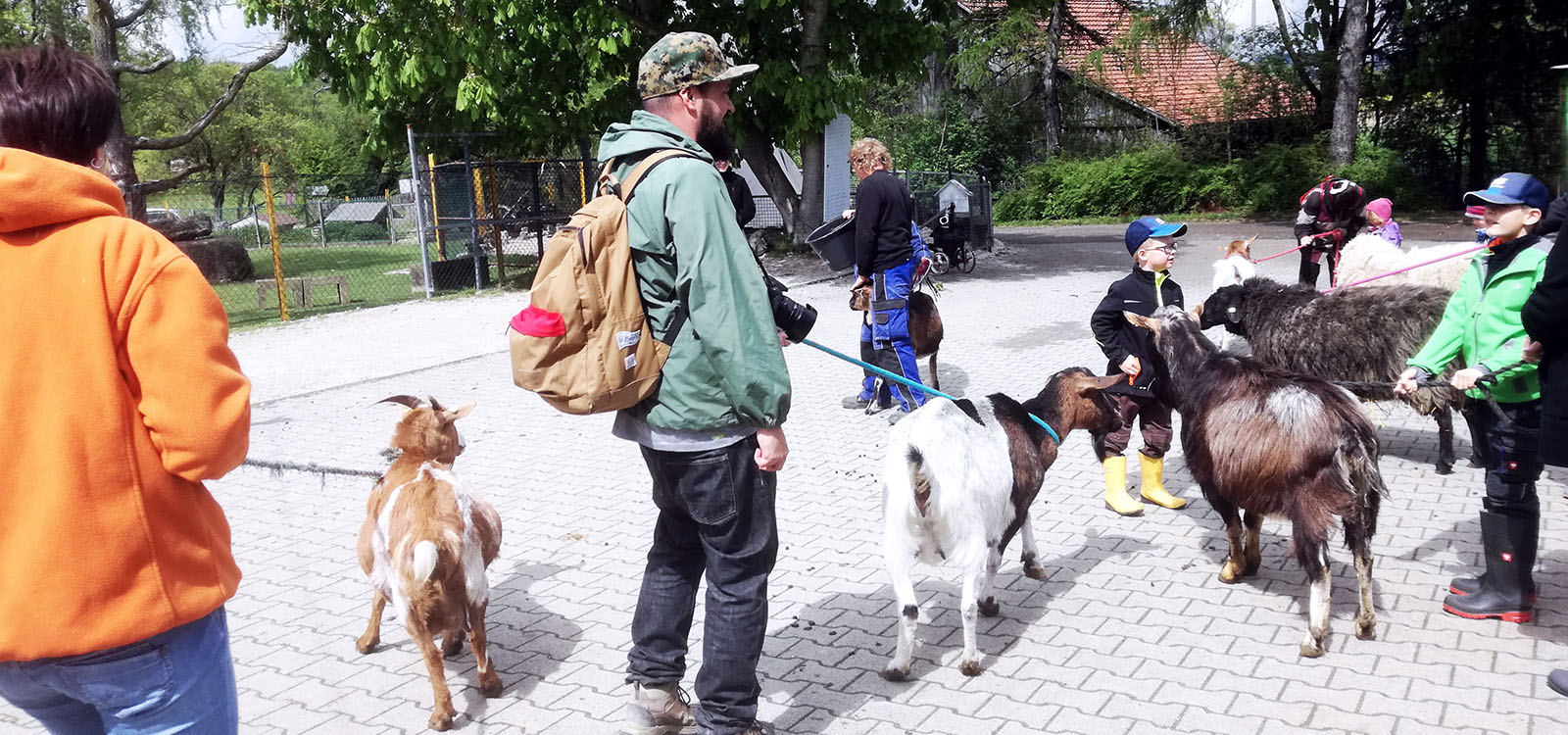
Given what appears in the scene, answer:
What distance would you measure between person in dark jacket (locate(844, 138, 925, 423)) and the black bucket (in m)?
0.14

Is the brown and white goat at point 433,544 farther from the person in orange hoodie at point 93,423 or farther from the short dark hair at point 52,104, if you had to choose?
the short dark hair at point 52,104

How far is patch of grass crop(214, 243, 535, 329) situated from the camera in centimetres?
1532

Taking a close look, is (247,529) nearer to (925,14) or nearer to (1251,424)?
(1251,424)

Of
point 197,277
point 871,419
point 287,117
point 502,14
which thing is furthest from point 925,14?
point 287,117

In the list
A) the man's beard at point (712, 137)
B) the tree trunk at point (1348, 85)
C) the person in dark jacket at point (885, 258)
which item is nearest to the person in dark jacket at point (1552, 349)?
the man's beard at point (712, 137)

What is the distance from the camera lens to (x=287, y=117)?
42.4 meters

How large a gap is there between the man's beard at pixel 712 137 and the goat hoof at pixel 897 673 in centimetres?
196

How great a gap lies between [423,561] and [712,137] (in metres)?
1.65

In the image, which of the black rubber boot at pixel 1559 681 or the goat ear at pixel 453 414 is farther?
the goat ear at pixel 453 414

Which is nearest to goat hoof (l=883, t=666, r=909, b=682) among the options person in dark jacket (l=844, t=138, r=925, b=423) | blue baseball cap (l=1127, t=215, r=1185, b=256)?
blue baseball cap (l=1127, t=215, r=1185, b=256)

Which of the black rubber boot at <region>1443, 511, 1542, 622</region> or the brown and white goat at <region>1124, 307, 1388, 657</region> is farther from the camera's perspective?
the black rubber boot at <region>1443, 511, 1542, 622</region>

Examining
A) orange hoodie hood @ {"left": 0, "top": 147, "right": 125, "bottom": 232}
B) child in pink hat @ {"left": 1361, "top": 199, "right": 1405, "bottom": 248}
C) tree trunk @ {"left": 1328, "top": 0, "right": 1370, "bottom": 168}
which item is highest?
tree trunk @ {"left": 1328, "top": 0, "right": 1370, "bottom": 168}

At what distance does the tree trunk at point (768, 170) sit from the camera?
17516mm

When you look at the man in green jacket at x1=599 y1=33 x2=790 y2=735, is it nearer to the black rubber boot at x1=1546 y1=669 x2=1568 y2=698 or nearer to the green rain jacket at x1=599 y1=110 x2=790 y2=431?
the green rain jacket at x1=599 y1=110 x2=790 y2=431
